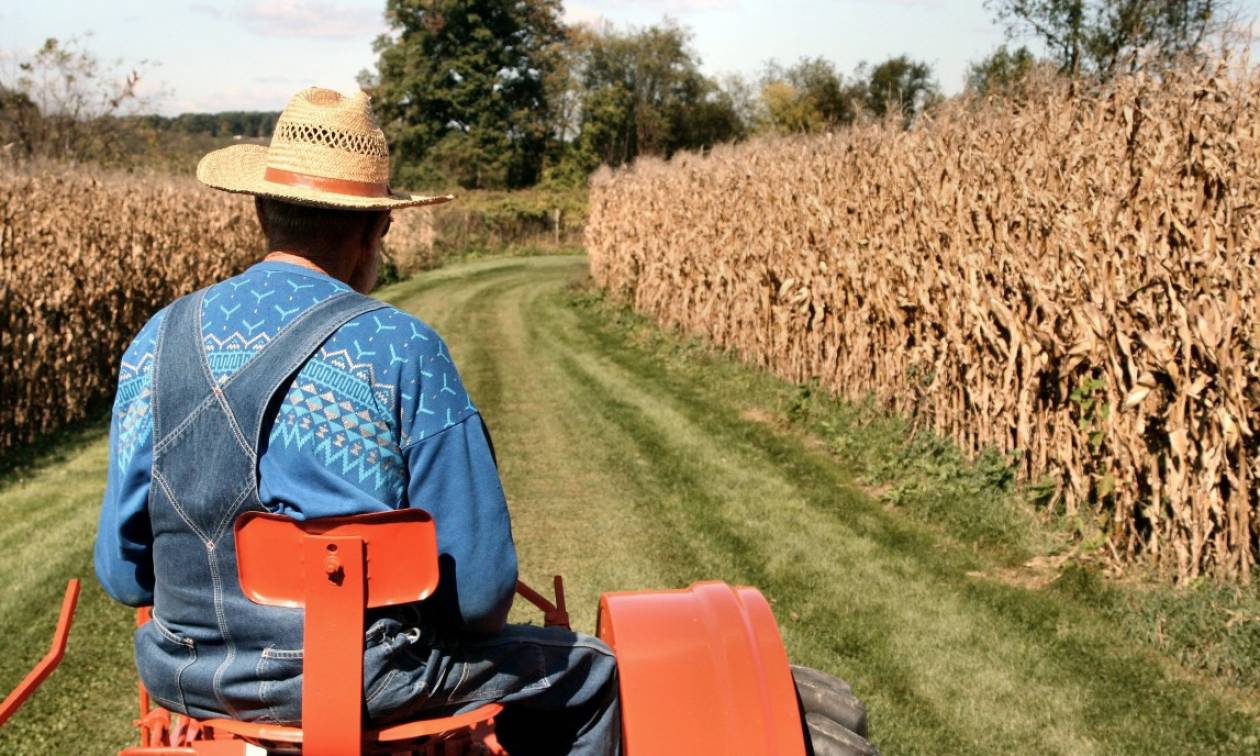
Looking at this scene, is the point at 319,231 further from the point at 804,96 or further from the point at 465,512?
the point at 804,96

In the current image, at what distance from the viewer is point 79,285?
10.9m

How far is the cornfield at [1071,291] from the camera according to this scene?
529 centimetres

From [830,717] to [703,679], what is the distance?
47 cm

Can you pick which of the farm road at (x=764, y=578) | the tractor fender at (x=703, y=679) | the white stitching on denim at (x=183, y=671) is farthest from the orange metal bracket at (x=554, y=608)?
the farm road at (x=764, y=578)

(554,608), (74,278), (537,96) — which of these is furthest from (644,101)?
(554,608)

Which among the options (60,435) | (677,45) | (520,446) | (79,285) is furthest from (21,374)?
(677,45)

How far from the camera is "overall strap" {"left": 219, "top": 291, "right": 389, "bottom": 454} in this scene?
7.03 ft

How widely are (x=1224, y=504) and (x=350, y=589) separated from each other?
4.57 metres

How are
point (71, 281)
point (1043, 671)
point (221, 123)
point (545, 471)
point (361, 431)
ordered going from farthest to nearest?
point (221, 123) < point (71, 281) < point (545, 471) < point (1043, 671) < point (361, 431)

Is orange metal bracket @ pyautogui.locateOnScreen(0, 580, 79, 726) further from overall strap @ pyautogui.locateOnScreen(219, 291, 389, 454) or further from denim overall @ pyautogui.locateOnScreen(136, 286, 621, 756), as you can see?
overall strap @ pyautogui.locateOnScreen(219, 291, 389, 454)

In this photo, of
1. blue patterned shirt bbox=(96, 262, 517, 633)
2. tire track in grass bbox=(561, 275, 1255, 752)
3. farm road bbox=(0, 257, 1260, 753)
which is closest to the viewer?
blue patterned shirt bbox=(96, 262, 517, 633)

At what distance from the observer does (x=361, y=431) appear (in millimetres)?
2166

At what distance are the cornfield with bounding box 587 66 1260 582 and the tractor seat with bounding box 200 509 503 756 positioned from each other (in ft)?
13.8

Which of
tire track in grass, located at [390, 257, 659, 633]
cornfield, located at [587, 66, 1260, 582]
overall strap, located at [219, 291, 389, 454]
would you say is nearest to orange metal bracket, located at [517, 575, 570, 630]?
overall strap, located at [219, 291, 389, 454]
